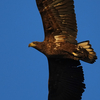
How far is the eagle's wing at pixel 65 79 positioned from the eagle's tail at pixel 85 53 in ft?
2.40

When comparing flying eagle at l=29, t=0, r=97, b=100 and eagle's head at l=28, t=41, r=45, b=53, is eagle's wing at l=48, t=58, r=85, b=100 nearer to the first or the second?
flying eagle at l=29, t=0, r=97, b=100

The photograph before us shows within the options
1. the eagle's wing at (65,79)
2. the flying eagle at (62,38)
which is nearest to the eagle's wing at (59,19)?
the flying eagle at (62,38)

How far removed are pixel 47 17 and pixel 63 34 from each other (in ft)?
3.05

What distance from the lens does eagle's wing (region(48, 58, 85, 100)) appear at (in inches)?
392

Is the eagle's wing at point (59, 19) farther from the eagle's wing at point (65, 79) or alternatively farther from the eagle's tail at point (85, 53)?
the eagle's wing at point (65, 79)

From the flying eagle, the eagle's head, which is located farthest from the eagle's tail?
the eagle's head

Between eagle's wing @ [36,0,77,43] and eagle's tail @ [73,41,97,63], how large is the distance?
36 centimetres

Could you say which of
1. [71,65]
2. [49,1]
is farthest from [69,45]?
[49,1]

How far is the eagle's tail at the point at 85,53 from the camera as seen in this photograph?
917 cm

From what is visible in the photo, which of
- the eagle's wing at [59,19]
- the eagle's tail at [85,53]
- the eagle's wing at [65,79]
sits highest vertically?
the eagle's wing at [59,19]

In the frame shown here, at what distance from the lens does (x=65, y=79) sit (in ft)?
33.5

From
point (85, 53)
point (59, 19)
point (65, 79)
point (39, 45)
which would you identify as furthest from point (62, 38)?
point (65, 79)

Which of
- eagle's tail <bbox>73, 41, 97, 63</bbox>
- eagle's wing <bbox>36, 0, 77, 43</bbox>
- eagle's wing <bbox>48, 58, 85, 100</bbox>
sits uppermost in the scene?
eagle's wing <bbox>36, 0, 77, 43</bbox>

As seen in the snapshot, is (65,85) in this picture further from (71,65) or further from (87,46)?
(87,46)
